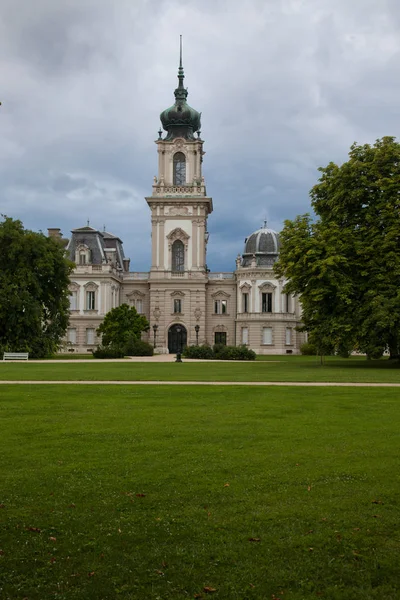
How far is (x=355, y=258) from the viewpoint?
125 feet

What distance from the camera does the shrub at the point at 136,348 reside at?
2325 inches

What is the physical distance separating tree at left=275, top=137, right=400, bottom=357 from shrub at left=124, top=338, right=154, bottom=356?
2341cm

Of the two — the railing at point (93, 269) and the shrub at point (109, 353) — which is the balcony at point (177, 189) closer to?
the railing at point (93, 269)

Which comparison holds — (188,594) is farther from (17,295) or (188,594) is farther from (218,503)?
(17,295)

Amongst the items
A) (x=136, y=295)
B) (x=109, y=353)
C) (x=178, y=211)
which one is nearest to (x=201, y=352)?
(x=109, y=353)

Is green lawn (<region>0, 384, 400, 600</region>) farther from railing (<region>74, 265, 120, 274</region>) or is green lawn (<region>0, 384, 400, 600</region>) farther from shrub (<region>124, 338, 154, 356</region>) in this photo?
railing (<region>74, 265, 120, 274</region>)

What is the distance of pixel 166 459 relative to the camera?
399 inches

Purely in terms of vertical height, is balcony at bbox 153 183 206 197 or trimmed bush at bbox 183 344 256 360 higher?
balcony at bbox 153 183 206 197

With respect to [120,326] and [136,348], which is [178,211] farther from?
[136,348]

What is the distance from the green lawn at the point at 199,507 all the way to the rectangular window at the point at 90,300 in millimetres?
58695

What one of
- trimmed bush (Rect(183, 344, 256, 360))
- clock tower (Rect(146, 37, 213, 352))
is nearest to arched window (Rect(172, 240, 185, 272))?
clock tower (Rect(146, 37, 213, 352))

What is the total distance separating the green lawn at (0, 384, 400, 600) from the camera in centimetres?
591

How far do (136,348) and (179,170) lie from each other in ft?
84.0

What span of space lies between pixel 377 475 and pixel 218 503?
2785mm
